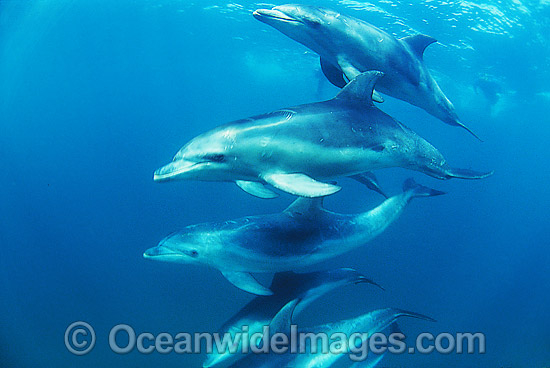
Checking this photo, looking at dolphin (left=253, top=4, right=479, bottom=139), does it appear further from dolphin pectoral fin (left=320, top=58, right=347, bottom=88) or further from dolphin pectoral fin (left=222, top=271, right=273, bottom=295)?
dolphin pectoral fin (left=222, top=271, right=273, bottom=295)

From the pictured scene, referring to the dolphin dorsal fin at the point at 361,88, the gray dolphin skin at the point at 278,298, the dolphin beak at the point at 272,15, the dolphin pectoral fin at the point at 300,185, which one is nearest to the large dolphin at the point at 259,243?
the gray dolphin skin at the point at 278,298

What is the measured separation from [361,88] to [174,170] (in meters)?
2.37

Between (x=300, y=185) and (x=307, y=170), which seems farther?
(x=307, y=170)

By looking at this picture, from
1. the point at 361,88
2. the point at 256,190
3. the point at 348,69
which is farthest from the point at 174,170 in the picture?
the point at 348,69

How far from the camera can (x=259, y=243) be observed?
482 centimetres

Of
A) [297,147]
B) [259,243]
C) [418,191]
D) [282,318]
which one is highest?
[297,147]

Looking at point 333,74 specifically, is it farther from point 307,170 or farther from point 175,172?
point 175,172

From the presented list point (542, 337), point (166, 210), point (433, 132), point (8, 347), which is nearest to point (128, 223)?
point (166, 210)

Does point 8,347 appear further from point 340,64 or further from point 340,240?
point 340,64

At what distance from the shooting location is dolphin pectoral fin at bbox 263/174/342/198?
10.9 ft

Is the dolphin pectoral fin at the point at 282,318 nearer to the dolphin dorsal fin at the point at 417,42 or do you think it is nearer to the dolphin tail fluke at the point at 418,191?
the dolphin tail fluke at the point at 418,191

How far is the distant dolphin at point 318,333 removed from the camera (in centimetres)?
436

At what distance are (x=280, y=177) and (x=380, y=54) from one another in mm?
2973

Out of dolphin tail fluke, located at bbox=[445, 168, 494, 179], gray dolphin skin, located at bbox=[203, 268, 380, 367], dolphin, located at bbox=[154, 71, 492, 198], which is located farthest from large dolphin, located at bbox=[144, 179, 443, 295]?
dolphin tail fluke, located at bbox=[445, 168, 494, 179]
